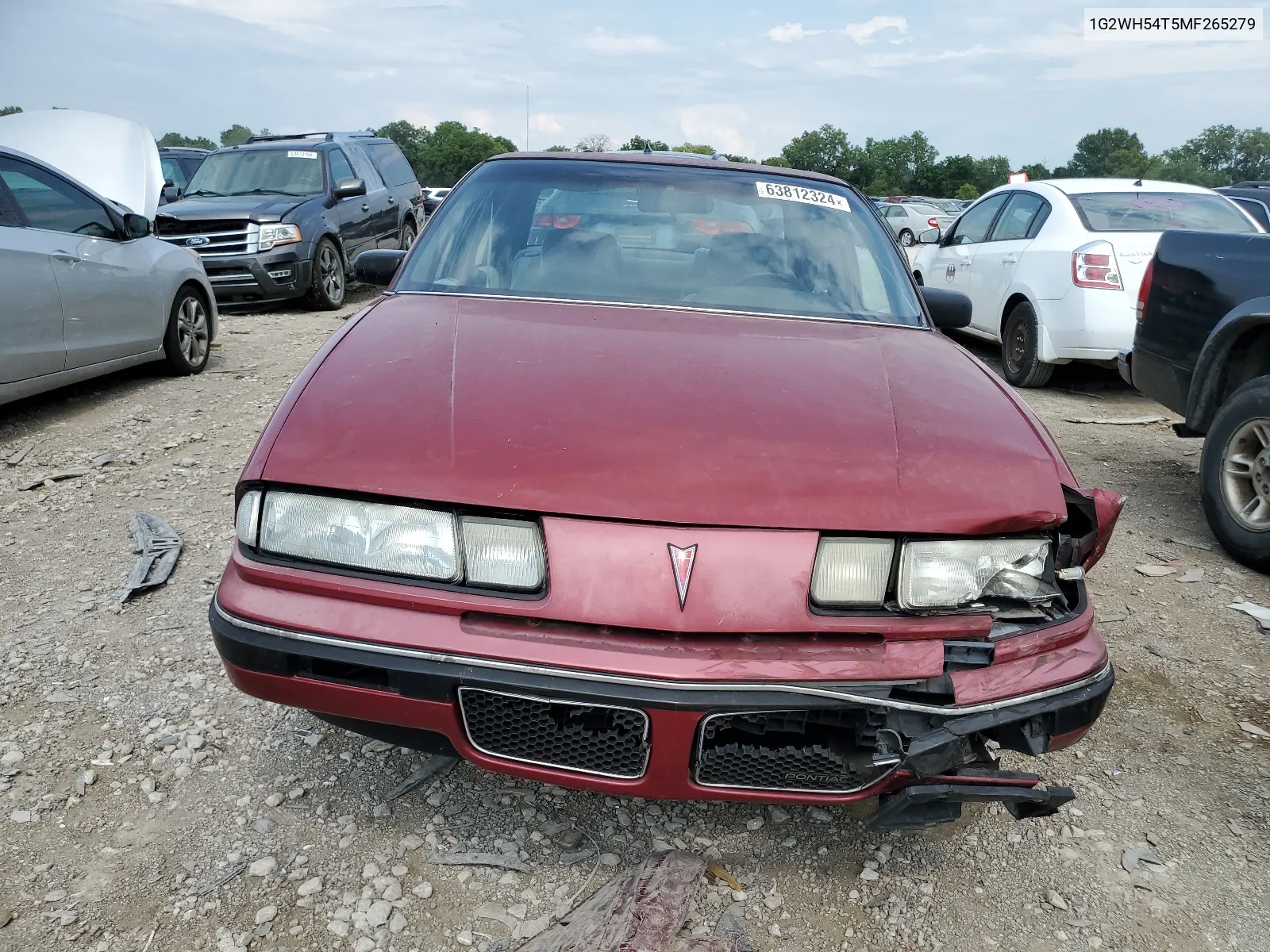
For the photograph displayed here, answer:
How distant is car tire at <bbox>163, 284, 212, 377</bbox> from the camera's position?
21.2 ft

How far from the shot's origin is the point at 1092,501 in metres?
1.93

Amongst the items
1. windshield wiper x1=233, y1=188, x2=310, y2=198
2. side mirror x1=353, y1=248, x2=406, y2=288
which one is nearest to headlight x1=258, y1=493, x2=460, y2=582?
side mirror x1=353, y1=248, x2=406, y2=288

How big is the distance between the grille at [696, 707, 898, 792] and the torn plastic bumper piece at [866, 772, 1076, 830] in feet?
0.25

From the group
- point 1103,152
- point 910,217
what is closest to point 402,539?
point 910,217

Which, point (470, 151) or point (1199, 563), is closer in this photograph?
point (1199, 563)

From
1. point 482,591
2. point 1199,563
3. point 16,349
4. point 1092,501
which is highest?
point 1092,501

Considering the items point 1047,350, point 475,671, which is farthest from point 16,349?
point 1047,350

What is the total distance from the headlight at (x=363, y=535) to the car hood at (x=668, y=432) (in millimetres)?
44

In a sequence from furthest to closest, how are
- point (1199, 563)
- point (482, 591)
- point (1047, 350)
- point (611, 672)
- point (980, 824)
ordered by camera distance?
point (1047, 350)
point (1199, 563)
point (980, 824)
point (482, 591)
point (611, 672)

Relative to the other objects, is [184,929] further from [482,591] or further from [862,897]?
[862,897]

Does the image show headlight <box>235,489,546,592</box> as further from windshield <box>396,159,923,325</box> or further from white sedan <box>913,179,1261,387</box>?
white sedan <box>913,179,1261,387</box>

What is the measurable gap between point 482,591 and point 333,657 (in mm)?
301

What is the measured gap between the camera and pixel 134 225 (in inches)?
234

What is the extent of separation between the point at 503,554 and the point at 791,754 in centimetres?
66
